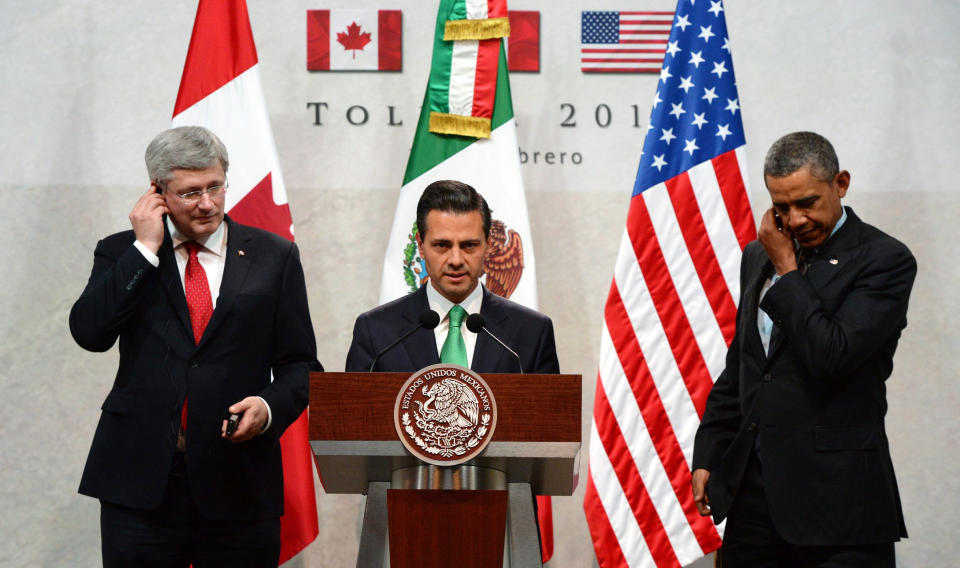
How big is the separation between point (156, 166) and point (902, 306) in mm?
1896

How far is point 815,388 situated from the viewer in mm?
2342

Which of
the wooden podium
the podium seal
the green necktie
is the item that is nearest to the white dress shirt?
the green necktie

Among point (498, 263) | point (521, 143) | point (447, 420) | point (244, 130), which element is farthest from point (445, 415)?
point (521, 143)

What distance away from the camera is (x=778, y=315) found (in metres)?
2.33

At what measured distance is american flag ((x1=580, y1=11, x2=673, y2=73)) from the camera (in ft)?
14.1

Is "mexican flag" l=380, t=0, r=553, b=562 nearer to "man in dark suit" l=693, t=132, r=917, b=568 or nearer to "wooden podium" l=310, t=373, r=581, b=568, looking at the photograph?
"man in dark suit" l=693, t=132, r=917, b=568

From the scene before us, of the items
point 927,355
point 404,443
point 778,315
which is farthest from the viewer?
point 927,355

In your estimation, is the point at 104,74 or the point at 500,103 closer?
the point at 500,103

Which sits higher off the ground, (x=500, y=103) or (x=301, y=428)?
(x=500, y=103)

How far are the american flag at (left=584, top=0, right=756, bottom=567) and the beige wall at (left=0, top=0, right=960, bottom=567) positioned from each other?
1.76 ft

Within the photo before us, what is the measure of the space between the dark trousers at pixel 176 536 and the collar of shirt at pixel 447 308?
0.67 m

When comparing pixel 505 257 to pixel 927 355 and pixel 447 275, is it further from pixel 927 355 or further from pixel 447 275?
pixel 927 355

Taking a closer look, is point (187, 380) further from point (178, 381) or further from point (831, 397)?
point (831, 397)

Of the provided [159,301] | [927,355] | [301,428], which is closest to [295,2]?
[301,428]
